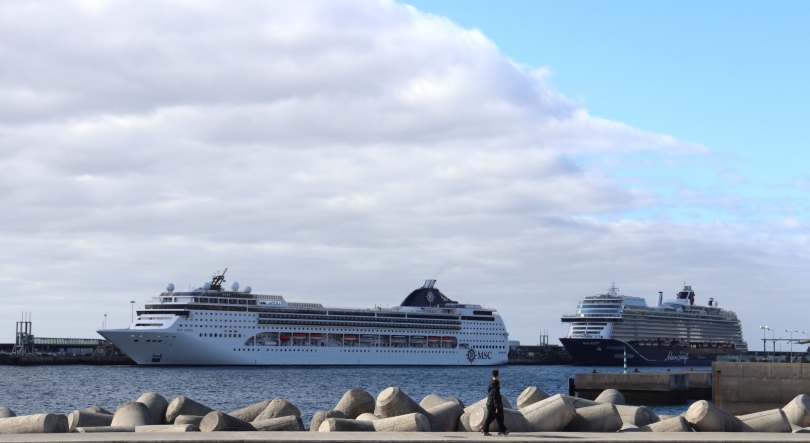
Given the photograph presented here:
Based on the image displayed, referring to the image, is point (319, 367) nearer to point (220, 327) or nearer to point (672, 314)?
point (220, 327)

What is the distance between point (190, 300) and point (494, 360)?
3767cm

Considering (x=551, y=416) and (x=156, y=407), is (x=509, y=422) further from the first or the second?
(x=156, y=407)

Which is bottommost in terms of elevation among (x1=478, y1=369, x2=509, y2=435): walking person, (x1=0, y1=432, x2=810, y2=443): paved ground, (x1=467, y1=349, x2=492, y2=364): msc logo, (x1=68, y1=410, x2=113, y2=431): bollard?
(x1=467, y1=349, x2=492, y2=364): msc logo

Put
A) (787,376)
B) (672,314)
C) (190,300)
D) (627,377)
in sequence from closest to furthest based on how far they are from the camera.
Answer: (787,376) < (627,377) < (190,300) < (672,314)

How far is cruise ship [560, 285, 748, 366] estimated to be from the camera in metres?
120

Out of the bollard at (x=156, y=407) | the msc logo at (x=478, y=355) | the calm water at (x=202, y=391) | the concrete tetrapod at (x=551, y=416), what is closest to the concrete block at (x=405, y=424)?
the concrete tetrapod at (x=551, y=416)

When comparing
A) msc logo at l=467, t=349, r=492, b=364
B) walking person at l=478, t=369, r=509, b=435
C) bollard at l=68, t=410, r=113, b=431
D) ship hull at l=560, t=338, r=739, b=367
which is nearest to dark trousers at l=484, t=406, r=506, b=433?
walking person at l=478, t=369, r=509, b=435

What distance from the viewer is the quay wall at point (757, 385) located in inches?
1218

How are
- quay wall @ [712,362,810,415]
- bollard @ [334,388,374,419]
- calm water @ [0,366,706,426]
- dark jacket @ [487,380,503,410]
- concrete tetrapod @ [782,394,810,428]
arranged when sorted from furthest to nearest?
calm water @ [0,366,706,426] < quay wall @ [712,362,810,415] < concrete tetrapod @ [782,394,810,428] < bollard @ [334,388,374,419] < dark jacket @ [487,380,503,410]

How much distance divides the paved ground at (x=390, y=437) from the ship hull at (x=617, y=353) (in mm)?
104332

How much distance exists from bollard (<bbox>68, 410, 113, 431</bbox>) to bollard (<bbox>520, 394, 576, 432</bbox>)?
758 centimetres

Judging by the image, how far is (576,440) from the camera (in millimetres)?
14766

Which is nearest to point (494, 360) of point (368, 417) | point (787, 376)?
point (787, 376)

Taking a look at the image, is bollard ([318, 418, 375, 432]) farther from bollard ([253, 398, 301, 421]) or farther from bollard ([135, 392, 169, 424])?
bollard ([135, 392, 169, 424])
